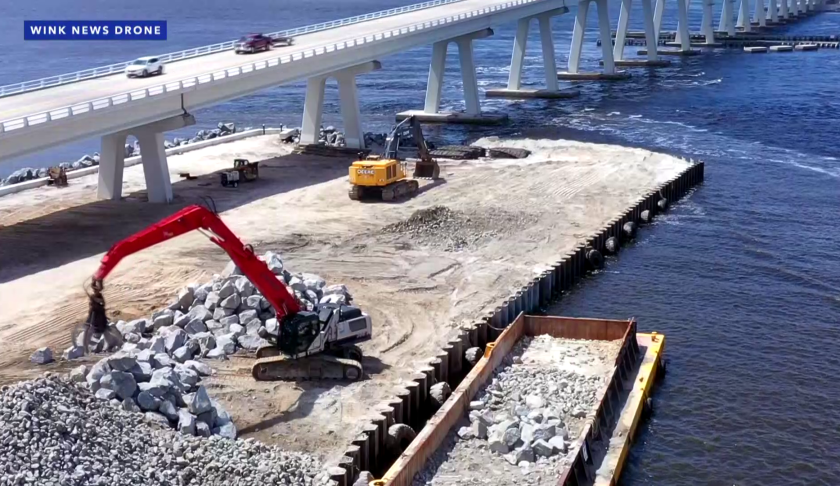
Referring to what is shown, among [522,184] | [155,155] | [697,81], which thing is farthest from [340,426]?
[697,81]

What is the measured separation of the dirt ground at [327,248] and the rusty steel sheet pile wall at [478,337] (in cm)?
87

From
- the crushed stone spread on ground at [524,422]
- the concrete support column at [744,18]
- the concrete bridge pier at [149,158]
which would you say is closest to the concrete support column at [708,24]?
the concrete support column at [744,18]

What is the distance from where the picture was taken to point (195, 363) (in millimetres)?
28531

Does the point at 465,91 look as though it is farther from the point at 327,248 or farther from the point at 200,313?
the point at 200,313

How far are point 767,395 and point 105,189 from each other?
31.9m

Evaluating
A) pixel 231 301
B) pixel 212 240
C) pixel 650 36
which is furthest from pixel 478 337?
pixel 650 36

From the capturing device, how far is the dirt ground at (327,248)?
28422 millimetres

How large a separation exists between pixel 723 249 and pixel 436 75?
3848 centimetres

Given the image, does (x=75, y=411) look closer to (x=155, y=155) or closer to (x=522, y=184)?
(x=155, y=155)

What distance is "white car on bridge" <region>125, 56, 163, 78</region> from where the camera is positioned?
5359 centimetres

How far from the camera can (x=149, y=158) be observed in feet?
159

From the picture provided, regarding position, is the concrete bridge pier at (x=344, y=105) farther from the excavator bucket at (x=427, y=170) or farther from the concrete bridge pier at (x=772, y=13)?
the concrete bridge pier at (x=772, y=13)

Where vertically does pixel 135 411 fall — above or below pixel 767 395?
above

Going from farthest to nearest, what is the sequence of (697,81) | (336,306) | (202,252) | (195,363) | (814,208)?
1. (697,81)
2. (814,208)
3. (202,252)
4. (336,306)
5. (195,363)
